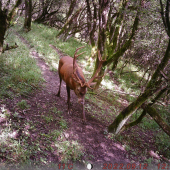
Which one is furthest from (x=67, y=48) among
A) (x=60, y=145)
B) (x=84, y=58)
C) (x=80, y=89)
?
(x=60, y=145)

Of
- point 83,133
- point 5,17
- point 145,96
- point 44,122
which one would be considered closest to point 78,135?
point 83,133

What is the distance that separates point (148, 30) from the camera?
5.95m

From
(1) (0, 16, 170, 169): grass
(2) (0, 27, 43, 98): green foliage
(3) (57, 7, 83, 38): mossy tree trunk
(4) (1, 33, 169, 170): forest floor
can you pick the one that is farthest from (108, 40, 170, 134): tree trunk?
(3) (57, 7, 83, 38): mossy tree trunk

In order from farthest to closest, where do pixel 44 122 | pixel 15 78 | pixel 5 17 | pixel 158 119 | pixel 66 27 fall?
pixel 66 27 < pixel 15 78 < pixel 158 119 < pixel 44 122 < pixel 5 17

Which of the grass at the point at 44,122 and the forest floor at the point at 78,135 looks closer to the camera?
the grass at the point at 44,122

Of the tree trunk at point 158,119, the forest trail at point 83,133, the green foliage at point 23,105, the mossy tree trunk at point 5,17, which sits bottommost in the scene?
the forest trail at point 83,133

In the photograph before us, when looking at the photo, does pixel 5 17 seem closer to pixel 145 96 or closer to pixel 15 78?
pixel 15 78

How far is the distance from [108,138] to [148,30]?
4.19 metres

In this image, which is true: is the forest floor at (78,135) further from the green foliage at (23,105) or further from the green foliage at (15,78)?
the green foliage at (15,78)

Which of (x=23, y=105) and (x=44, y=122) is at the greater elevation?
(x=23, y=105)

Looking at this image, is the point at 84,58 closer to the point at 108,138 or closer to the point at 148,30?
the point at 148,30

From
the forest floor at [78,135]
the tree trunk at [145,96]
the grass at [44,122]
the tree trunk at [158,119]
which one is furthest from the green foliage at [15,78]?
the tree trunk at [158,119]

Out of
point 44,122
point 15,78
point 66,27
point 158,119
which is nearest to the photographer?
point 44,122

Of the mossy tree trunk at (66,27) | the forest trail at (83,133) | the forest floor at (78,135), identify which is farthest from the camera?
the mossy tree trunk at (66,27)
